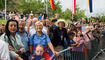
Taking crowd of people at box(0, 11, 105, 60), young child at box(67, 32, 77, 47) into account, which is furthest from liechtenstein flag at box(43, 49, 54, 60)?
young child at box(67, 32, 77, 47)

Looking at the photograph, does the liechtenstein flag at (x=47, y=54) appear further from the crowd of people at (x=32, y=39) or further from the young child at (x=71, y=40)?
the young child at (x=71, y=40)

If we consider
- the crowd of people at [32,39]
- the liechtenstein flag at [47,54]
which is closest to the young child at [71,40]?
the crowd of people at [32,39]

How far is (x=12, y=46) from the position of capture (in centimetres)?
371

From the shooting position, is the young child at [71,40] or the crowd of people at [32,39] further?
the young child at [71,40]

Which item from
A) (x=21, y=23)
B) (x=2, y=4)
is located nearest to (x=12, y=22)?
(x=21, y=23)

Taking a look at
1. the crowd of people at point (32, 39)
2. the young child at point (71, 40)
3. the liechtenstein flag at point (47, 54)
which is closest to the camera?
the crowd of people at point (32, 39)

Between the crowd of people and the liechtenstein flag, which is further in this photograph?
the liechtenstein flag

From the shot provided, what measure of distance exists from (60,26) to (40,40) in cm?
122

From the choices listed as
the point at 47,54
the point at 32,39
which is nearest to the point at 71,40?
the point at 47,54

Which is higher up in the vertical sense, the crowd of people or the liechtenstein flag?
the crowd of people

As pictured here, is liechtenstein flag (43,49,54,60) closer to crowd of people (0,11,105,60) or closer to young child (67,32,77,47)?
crowd of people (0,11,105,60)

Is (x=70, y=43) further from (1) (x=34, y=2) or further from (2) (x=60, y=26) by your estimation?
(1) (x=34, y=2)

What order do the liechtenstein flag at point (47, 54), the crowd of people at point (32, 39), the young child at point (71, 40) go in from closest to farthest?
the crowd of people at point (32, 39) → the liechtenstein flag at point (47, 54) → the young child at point (71, 40)

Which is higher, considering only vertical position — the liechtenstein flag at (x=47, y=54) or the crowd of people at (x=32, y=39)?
the crowd of people at (x=32, y=39)
